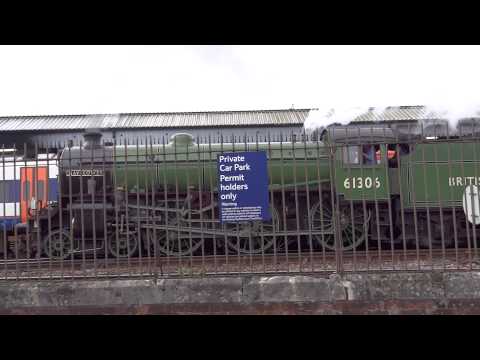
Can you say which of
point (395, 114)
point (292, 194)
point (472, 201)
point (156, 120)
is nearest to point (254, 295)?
point (472, 201)

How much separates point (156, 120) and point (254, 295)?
63.6ft

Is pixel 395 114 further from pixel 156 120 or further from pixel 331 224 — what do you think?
pixel 331 224

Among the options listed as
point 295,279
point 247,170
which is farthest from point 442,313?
point 247,170

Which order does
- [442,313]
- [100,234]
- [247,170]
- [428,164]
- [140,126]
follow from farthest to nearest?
[140,126] < [100,234] < [428,164] < [247,170] < [442,313]

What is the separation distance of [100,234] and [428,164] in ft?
23.1

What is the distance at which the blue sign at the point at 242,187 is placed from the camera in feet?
19.5

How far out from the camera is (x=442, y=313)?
5.38m

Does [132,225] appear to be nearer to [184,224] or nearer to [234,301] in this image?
[184,224]

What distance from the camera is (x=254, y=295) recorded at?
5539 mm

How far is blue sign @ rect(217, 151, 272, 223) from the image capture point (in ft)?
19.5

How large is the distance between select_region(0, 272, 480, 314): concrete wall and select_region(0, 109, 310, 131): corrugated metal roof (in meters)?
17.2

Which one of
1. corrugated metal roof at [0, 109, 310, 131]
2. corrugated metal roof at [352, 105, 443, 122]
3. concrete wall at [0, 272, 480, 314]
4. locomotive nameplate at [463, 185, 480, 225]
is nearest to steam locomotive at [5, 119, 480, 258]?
locomotive nameplate at [463, 185, 480, 225]

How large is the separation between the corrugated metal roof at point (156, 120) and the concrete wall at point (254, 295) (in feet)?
56.3

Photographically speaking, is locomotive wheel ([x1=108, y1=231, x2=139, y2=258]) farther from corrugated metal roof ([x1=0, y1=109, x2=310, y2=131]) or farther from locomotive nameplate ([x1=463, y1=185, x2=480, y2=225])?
corrugated metal roof ([x1=0, y1=109, x2=310, y2=131])
